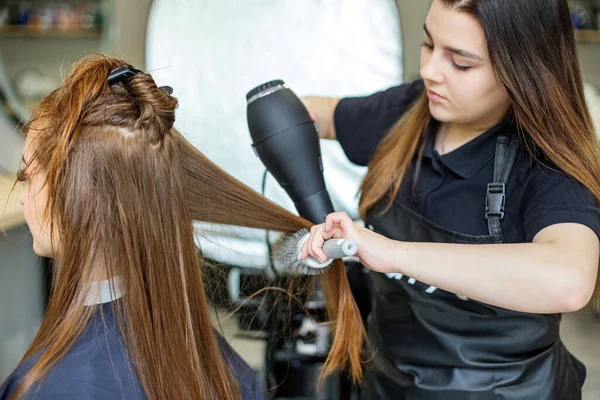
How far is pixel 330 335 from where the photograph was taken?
74.6 inches

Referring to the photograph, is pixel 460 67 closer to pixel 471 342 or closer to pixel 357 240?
pixel 357 240

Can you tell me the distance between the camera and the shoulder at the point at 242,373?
4.27ft

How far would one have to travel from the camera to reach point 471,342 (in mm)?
1346

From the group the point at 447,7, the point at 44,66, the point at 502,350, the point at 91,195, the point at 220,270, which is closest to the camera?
the point at 91,195

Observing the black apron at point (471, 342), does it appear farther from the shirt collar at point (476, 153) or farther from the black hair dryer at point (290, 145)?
the black hair dryer at point (290, 145)

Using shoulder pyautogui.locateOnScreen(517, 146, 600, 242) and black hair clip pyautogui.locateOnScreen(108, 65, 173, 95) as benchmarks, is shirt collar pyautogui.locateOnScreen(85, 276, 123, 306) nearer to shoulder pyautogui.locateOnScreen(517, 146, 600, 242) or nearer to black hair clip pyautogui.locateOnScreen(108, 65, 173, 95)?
black hair clip pyautogui.locateOnScreen(108, 65, 173, 95)

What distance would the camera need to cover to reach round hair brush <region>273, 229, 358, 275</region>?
1063 millimetres

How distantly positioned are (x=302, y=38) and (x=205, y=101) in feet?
1.07

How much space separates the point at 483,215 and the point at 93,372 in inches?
29.4

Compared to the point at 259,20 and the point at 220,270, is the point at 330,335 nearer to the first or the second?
the point at 220,270

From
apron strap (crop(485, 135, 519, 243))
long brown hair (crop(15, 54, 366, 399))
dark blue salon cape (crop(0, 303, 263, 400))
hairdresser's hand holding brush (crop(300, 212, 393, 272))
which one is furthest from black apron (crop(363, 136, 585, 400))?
dark blue salon cape (crop(0, 303, 263, 400))

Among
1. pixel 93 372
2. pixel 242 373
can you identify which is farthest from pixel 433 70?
pixel 93 372

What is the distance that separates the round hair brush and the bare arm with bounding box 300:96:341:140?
0.32 metres

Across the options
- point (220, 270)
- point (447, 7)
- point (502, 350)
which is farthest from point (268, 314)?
point (447, 7)
